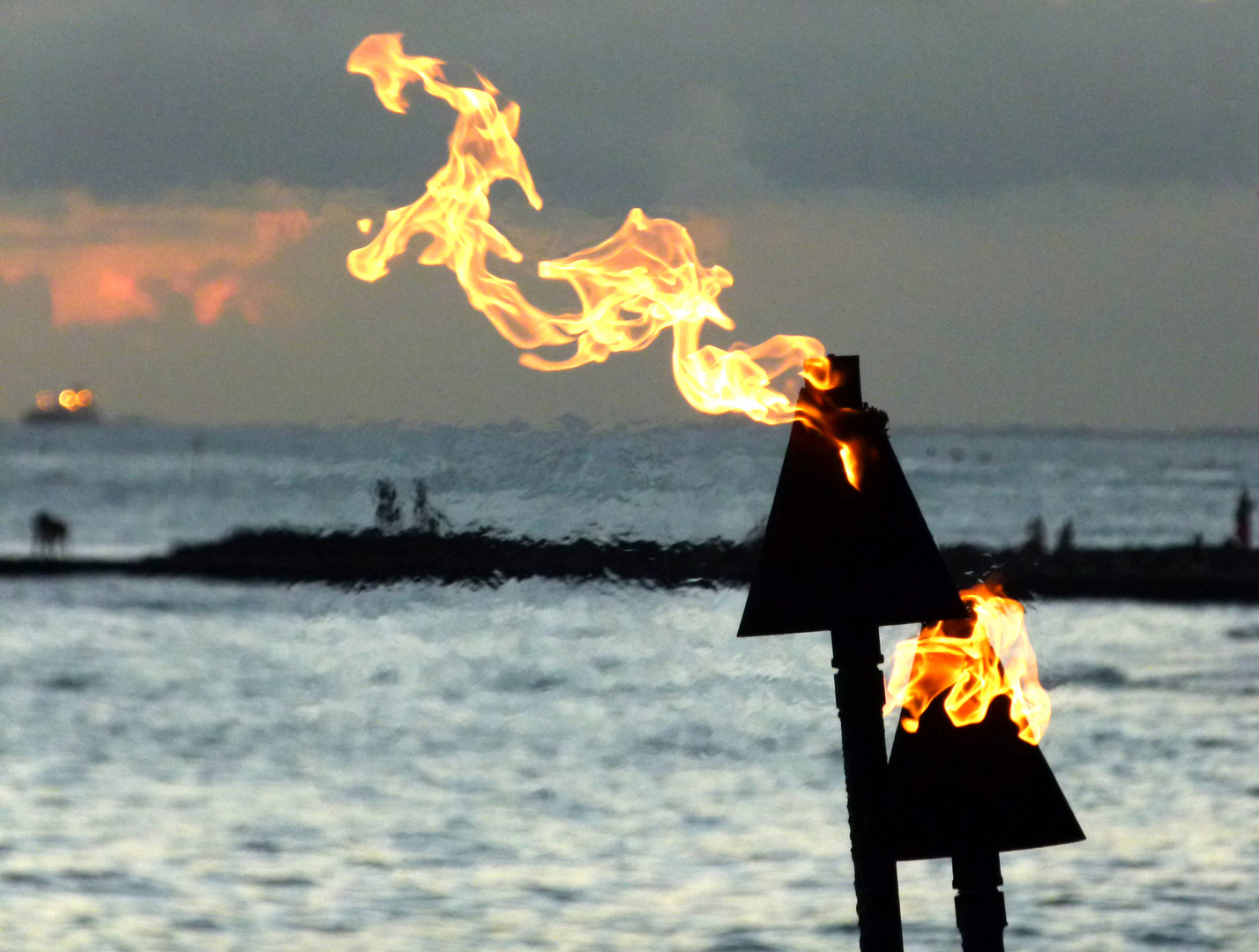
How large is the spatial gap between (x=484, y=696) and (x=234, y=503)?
53.7 metres

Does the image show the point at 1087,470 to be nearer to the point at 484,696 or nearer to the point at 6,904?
the point at 484,696

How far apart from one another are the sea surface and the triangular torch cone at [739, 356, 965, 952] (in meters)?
4.81

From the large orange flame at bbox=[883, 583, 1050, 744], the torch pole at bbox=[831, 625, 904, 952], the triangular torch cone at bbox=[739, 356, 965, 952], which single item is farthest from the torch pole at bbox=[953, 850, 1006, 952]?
the triangular torch cone at bbox=[739, 356, 965, 952]

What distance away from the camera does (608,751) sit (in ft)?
68.7

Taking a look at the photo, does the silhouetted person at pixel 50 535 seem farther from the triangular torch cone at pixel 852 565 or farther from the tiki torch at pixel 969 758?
the triangular torch cone at pixel 852 565

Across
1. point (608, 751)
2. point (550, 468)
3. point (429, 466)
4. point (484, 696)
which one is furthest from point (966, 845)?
point (484, 696)

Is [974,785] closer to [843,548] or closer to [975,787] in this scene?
[975,787]

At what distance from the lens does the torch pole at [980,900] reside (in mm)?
5293

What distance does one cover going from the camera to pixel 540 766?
2016 centimetres

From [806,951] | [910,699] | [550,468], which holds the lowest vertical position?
[806,951]

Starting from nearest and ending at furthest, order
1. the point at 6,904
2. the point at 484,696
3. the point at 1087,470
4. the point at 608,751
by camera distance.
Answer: the point at 6,904
the point at 608,751
the point at 484,696
the point at 1087,470

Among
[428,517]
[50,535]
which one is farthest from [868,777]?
[50,535]

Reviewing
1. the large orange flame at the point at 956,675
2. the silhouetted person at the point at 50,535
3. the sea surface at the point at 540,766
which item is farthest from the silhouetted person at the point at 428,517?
the silhouetted person at the point at 50,535

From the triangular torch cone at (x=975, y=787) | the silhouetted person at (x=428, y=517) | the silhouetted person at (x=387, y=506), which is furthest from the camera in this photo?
the silhouetted person at (x=428, y=517)
